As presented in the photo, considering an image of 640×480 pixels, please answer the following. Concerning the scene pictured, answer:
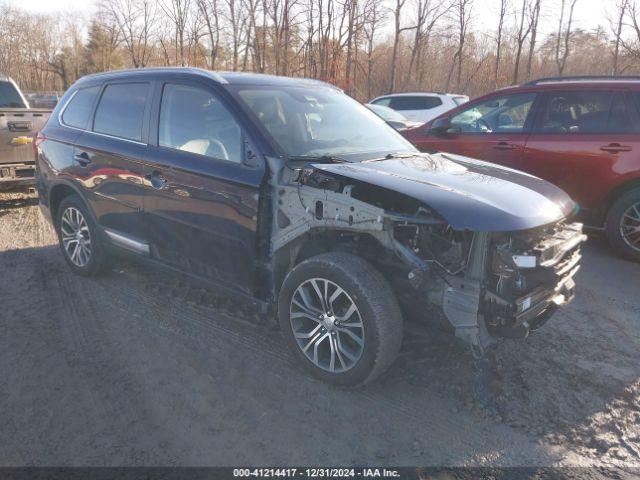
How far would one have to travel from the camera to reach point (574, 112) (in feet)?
19.3

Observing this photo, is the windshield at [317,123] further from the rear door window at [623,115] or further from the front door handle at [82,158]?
the rear door window at [623,115]

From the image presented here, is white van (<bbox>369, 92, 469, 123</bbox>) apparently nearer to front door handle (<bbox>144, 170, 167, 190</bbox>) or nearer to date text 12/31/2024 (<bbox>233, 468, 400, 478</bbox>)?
front door handle (<bbox>144, 170, 167, 190</bbox>)

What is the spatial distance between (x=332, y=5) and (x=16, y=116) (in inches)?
932

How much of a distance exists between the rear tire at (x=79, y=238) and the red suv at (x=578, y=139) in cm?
397

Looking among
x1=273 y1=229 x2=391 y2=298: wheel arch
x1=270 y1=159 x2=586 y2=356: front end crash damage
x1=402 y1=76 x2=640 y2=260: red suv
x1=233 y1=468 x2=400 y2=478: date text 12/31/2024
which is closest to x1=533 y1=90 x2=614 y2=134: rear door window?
x1=402 y1=76 x2=640 y2=260: red suv

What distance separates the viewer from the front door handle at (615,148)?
214 inches

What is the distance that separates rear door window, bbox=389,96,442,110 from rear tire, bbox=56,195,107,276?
12.0 m

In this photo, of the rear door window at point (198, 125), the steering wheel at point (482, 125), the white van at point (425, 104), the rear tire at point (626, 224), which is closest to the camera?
the rear door window at point (198, 125)

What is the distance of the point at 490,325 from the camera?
2926 mm

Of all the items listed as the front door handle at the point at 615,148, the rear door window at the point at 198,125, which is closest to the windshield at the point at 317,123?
the rear door window at the point at 198,125

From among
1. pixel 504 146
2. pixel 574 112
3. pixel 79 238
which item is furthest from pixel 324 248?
pixel 574 112

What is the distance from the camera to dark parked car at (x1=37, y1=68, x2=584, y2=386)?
2879mm

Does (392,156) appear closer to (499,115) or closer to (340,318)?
(340,318)

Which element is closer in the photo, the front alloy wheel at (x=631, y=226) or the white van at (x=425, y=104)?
the front alloy wheel at (x=631, y=226)
